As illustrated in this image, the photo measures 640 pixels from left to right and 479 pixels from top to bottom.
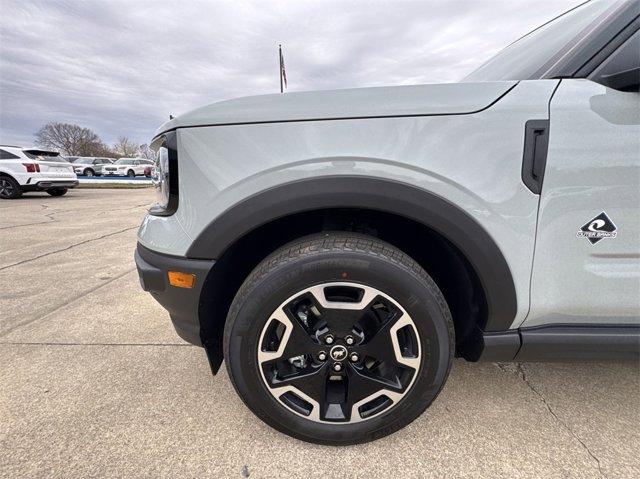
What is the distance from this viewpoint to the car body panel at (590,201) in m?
1.16

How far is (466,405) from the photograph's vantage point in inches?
65.7

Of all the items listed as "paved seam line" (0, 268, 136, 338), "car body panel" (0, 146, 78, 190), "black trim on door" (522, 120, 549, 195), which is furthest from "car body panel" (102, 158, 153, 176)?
"black trim on door" (522, 120, 549, 195)

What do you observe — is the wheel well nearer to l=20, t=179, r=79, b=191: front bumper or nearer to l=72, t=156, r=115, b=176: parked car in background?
l=20, t=179, r=79, b=191: front bumper

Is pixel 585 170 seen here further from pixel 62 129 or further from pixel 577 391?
pixel 62 129

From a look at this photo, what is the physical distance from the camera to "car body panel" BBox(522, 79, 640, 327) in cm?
116

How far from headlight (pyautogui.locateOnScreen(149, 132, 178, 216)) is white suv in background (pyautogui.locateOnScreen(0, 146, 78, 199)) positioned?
13.0 meters

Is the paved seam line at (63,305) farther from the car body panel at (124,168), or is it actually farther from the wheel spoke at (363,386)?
the car body panel at (124,168)

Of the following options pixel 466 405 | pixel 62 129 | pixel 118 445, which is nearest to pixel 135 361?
pixel 118 445

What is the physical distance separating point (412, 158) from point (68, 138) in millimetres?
71845

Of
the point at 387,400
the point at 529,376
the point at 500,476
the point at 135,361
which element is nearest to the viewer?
the point at 500,476

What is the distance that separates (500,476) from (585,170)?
3.83 feet

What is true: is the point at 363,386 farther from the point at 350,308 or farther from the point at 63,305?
the point at 63,305

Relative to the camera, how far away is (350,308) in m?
1.33

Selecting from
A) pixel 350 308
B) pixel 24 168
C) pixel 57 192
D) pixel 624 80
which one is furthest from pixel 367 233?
pixel 57 192
